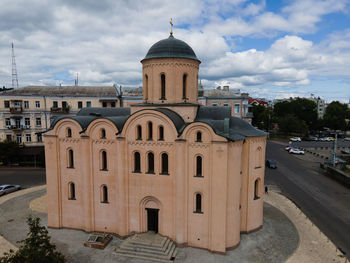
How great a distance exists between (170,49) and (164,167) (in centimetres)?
990

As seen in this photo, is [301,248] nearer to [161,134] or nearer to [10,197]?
[161,134]

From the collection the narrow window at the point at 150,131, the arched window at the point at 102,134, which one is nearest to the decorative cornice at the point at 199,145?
the narrow window at the point at 150,131

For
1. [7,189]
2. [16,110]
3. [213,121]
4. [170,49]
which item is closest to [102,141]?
[213,121]

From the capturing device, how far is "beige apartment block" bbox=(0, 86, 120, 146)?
38.9 meters

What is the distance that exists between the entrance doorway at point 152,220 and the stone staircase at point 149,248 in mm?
725

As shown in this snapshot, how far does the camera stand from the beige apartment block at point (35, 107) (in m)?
38.9

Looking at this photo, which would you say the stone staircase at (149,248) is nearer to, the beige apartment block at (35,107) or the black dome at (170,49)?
the black dome at (170,49)

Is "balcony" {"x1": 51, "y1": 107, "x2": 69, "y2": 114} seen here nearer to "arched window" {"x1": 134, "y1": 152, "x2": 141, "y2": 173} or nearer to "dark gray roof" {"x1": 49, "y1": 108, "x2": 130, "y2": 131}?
"dark gray roof" {"x1": 49, "y1": 108, "x2": 130, "y2": 131}

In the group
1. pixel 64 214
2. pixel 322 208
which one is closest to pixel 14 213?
pixel 64 214

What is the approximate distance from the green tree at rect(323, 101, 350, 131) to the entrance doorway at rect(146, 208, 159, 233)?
83.5 m

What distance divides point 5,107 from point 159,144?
1368 inches

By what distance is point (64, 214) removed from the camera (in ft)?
67.4

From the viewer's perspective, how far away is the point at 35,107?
39.9 metres

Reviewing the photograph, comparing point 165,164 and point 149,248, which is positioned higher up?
point 165,164
